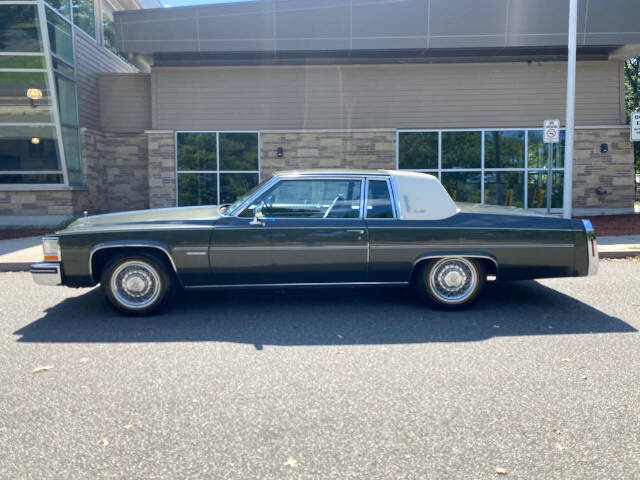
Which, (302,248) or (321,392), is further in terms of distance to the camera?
(302,248)

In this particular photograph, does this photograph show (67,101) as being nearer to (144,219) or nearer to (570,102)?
(144,219)

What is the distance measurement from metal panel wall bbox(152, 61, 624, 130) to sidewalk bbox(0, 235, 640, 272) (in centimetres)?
558

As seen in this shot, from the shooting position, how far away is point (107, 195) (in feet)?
56.3

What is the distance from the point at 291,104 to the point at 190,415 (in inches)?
535

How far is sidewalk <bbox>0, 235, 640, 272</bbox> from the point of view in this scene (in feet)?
29.7

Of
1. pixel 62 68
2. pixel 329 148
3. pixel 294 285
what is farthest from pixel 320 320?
pixel 62 68

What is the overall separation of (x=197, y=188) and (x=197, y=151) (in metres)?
1.07

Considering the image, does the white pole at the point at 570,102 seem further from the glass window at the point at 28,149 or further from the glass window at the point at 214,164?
the glass window at the point at 28,149

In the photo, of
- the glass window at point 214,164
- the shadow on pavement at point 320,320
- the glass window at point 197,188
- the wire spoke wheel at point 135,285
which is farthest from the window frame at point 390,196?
the glass window at point 197,188

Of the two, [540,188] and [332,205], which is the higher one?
[540,188]

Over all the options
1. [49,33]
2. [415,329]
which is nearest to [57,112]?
[49,33]

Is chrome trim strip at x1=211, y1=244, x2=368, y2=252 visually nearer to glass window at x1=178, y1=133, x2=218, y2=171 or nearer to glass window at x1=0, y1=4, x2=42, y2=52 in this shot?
glass window at x1=178, y1=133, x2=218, y2=171

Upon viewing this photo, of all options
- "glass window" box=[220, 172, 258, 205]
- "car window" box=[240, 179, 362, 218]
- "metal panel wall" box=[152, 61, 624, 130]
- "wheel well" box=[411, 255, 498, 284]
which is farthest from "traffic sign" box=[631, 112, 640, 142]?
"car window" box=[240, 179, 362, 218]

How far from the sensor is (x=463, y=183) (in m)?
16.3
